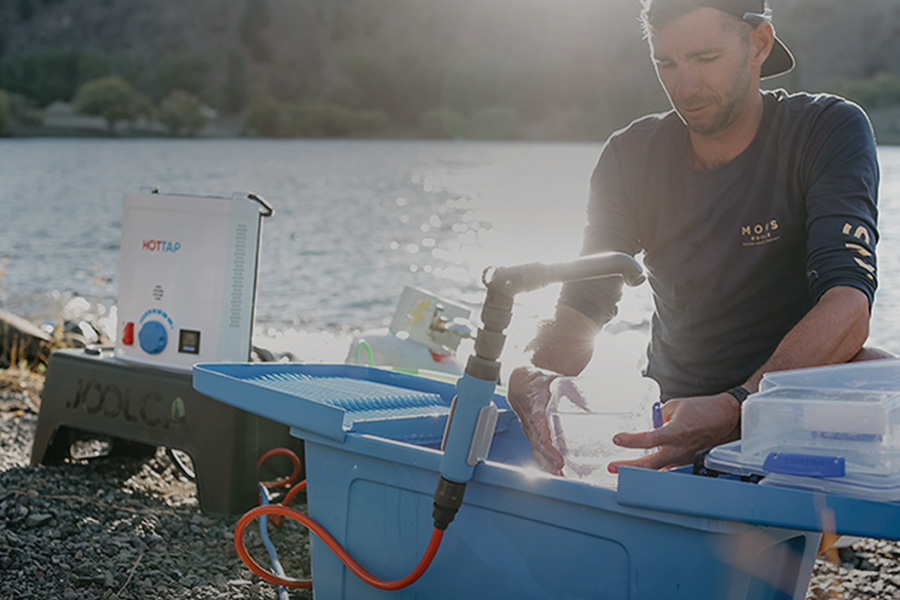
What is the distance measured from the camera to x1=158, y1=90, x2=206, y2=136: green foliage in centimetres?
5494

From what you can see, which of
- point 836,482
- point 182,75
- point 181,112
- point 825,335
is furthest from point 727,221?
point 182,75

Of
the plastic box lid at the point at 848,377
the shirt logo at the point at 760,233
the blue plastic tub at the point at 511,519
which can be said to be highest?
the shirt logo at the point at 760,233

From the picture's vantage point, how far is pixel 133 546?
245 centimetres

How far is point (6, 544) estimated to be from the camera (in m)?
2.31

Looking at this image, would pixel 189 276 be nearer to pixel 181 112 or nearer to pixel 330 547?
pixel 330 547

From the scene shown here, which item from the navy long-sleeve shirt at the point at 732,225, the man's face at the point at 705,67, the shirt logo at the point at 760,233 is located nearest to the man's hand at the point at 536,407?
the navy long-sleeve shirt at the point at 732,225

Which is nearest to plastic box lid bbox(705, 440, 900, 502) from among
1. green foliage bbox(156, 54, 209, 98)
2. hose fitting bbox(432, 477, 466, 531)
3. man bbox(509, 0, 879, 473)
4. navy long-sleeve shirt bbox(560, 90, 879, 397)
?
man bbox(509, 0, 879, 473)

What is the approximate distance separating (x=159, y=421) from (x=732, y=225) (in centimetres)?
192

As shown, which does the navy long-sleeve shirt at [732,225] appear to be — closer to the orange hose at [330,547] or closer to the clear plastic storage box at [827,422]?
the clear plastic storage box at [827,422]

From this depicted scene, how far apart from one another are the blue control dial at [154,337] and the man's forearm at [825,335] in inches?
77.5

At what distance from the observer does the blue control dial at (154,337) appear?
286cm

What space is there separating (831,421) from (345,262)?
1127 cm

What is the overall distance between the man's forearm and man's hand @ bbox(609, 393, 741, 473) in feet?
0.31

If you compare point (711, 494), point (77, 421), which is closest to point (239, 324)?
point (77, 421)
